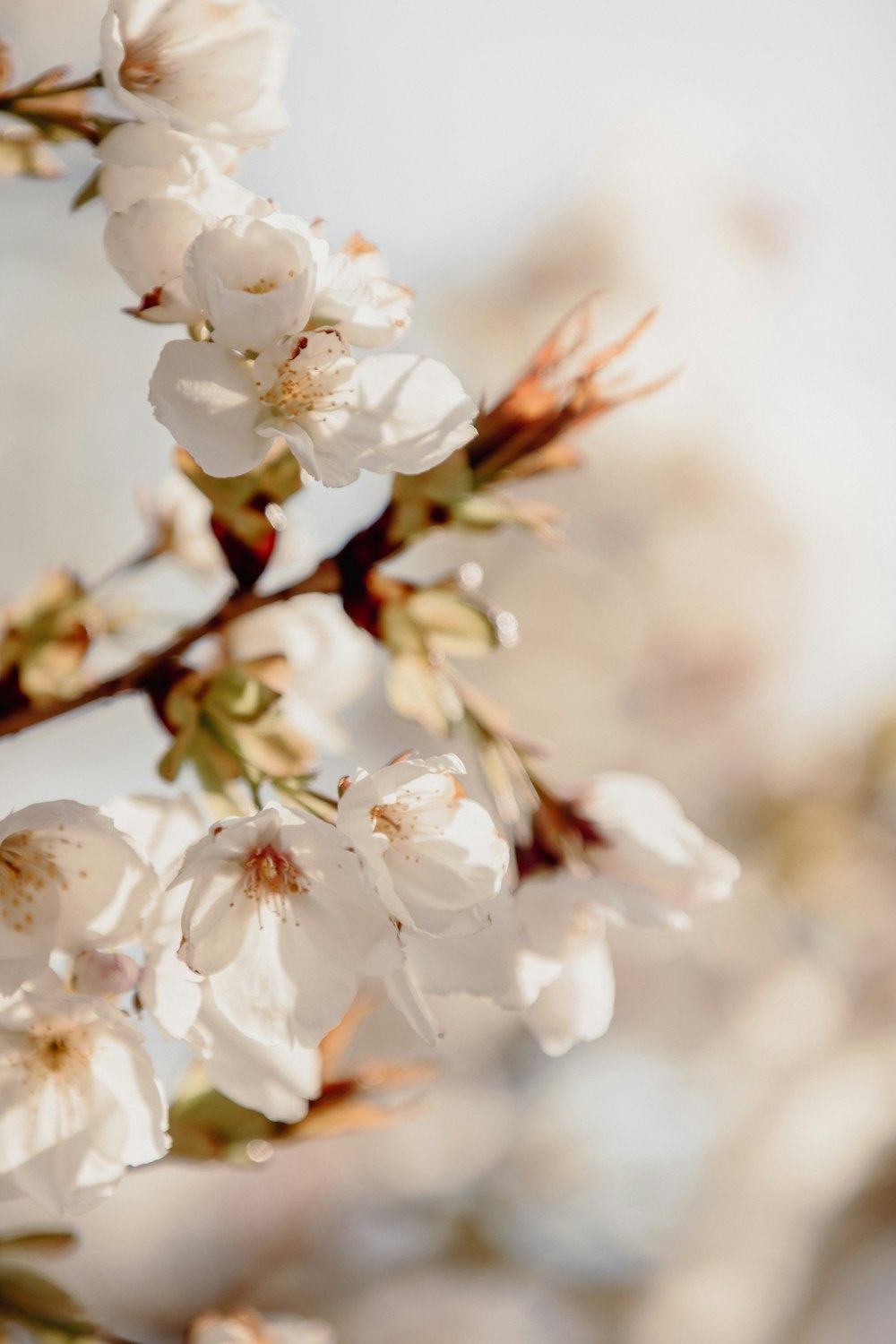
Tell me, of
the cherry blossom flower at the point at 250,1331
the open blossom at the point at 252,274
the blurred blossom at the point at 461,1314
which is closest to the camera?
the open blossom at the point at 252,274

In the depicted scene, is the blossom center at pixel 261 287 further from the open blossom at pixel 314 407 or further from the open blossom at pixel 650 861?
the open blossom at pixel 650 861

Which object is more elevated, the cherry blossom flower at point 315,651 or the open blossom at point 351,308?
the open blossom at point 351,308

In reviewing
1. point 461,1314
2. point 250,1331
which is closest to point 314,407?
point 250,1331

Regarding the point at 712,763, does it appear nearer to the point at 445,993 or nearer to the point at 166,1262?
the point at 166,1262

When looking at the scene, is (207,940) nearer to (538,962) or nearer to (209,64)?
(538,962)

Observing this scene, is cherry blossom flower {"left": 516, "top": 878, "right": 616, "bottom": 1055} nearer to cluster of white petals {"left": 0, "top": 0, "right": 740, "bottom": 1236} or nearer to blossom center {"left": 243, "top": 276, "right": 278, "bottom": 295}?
cluster of white petals {"left": 0, "top": 0, "right": 740, "bottom": 1236}

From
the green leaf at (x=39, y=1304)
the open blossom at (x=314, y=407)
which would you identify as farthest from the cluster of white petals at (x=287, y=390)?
the green leaf at (x=39, y=1304)

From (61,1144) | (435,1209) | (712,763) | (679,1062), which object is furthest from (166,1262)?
(61,1144)
